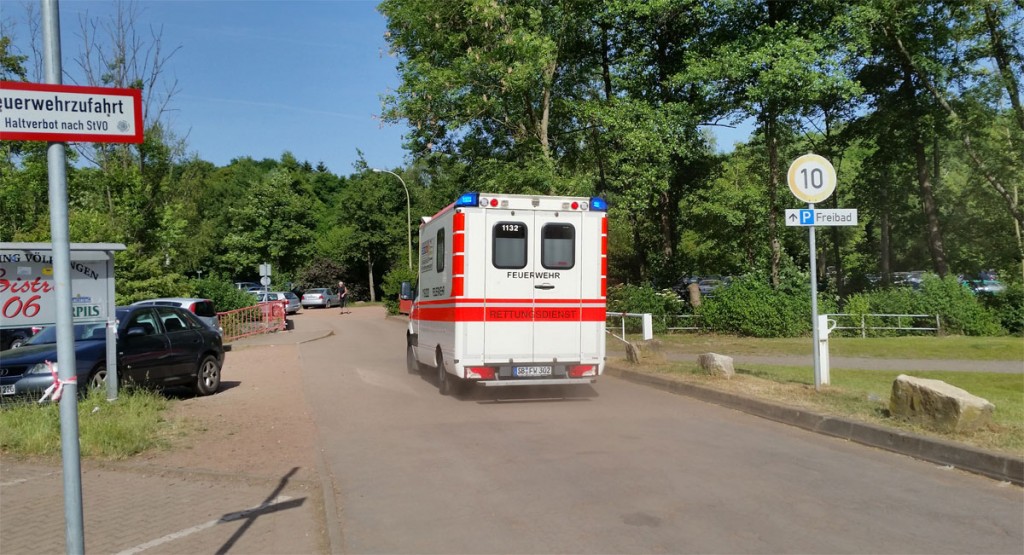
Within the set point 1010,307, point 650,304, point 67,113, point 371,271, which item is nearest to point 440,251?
point 67,113

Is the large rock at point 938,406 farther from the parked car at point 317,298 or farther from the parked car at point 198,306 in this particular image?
the parked car at point 317,298

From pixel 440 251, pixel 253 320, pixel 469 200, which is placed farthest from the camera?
pixel 253 320

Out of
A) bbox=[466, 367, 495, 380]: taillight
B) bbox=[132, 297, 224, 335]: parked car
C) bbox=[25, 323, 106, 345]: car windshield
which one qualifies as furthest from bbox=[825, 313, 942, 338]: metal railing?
bbox=[25, 323, 106, 345]: car windshield

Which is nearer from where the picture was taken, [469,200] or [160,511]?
[160,511]

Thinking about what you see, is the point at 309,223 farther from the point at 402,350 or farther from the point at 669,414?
the point at 669,414

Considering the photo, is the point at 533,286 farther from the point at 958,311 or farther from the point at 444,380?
the point at 958,311

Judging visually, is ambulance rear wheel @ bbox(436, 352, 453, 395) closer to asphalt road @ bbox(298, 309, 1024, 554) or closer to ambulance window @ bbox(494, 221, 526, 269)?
asphalt road @ bbox(298, 309, 1024, 554)

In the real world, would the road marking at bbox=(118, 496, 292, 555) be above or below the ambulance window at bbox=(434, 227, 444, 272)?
below

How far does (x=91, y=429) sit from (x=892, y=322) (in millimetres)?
22250

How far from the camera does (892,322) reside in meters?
23.1

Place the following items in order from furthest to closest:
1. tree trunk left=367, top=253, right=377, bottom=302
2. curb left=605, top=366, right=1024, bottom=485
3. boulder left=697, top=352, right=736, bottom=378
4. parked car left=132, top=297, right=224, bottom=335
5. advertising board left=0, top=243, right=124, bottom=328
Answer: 1. tree trunk left=367, top=253, right=377, bottom=302
2. parked car left=132, top=297, right=224, bottom=335
3. boulder left=697, top=352, right=736, bottom=378
4. advertising board left=0, top=243, right=124, bottom=328
5. curb left=605, top=366, right=1024, bottom=485

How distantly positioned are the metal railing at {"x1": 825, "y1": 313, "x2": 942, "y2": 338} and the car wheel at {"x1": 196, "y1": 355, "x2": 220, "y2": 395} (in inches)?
704

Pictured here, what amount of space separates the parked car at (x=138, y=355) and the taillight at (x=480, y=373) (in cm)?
494

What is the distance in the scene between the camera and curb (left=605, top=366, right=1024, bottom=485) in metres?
6.71
